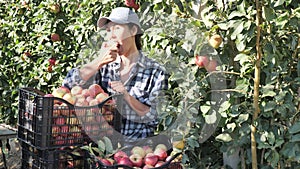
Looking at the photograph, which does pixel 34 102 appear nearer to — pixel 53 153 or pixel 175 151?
pixel 53 153

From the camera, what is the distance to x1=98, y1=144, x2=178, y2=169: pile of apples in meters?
2.27

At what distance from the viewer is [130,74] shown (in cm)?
279

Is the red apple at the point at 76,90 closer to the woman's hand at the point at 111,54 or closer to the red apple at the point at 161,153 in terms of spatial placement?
the woman's hand at the point at 111,54

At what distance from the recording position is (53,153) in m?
2.43

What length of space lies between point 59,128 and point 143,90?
468 mm

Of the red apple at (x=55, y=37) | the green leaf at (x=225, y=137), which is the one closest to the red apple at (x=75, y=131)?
the green leaf at (x=225, y=137)

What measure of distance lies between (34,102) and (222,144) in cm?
82

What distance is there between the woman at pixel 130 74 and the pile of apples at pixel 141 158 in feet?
0.87

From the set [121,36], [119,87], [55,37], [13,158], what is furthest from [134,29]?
[13,158]

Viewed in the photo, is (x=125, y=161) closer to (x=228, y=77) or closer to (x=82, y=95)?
(x=82, y=95)

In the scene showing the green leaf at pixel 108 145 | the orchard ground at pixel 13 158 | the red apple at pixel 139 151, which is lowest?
the orchard ground at pixel 13 158

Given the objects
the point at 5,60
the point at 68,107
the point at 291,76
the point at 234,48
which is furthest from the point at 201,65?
the point at 5,60

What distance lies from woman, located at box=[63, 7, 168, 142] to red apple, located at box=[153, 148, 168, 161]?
30 centimetres

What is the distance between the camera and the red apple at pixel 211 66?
7.89 feet
